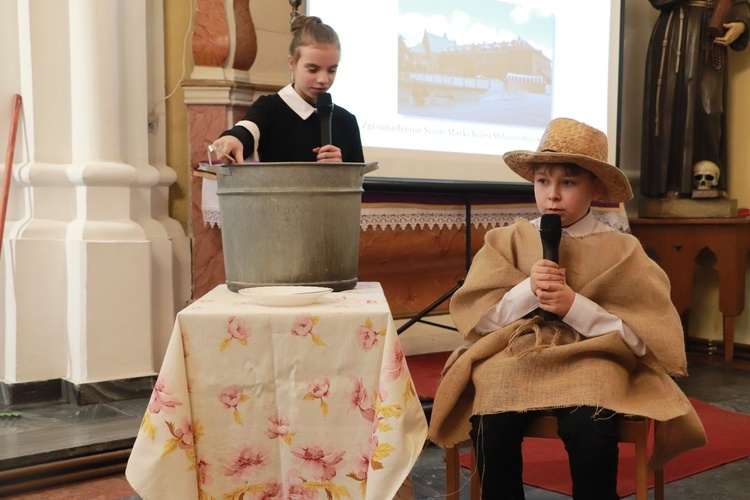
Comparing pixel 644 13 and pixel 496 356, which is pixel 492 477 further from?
pixel 644 13

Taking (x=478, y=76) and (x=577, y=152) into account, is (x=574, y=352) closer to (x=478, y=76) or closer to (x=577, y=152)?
(x=577, y=152)

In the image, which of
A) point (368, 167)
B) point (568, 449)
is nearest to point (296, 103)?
point (368, 167)

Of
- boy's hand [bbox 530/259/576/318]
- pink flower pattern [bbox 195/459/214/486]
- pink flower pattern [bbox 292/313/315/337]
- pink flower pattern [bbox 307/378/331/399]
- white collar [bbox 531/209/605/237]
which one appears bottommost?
pink flower pattern [bbox 195/459/214/486]

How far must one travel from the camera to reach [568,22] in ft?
13.7

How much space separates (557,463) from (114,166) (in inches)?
73.1

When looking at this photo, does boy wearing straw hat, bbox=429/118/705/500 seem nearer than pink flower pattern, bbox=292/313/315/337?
No

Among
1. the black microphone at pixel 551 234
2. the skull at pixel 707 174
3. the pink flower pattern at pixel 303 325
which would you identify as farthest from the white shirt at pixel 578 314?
the skull at pixel 707 174

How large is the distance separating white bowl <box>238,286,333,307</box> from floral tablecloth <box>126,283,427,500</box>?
0.02m

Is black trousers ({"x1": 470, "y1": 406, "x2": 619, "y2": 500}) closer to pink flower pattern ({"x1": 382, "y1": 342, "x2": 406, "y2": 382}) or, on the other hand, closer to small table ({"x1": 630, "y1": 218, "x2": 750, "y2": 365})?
pink flower pattern ({"x1": 382, "y1": 342, "x2": 406, "y2": 382})

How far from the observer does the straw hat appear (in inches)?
71.0

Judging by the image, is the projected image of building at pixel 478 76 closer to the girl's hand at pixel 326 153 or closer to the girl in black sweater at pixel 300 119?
the girl in black sweater at pixel 300 119

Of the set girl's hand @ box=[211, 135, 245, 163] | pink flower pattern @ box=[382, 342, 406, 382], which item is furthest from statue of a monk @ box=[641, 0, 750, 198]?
pink flower pattern @ box=[382, 342, 406, 382]

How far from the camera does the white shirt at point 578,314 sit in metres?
1.75

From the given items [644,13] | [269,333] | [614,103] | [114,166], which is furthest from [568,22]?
[269,333]
